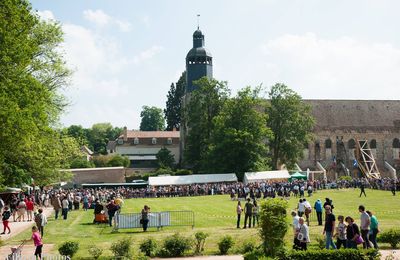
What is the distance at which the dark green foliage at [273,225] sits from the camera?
48.1ft

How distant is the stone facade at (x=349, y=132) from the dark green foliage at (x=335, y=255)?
61.2 m

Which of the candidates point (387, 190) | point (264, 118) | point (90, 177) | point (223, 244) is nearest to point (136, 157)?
point (90, 177)

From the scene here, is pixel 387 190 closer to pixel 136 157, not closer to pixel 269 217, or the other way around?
pixel 269 217

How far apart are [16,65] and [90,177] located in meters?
43.8

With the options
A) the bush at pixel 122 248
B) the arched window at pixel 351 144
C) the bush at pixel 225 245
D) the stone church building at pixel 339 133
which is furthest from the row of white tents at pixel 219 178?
the bush at pixel 122 248

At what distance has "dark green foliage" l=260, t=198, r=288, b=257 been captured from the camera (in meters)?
14.6

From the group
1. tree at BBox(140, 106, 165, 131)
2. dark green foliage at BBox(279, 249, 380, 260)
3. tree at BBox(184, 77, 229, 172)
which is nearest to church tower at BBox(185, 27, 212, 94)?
tree at BBox(184, 77, 229, 172)

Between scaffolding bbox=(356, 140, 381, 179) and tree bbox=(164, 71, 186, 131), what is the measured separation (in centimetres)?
3474

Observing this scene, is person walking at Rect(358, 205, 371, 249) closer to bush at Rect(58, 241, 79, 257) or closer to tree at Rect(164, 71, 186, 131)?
bush at Rect(58, 241, 79, 257)

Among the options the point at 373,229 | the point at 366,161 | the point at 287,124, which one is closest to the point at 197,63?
the point at 287,124

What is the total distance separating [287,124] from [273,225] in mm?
52573

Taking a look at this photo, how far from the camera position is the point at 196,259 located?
666 inches

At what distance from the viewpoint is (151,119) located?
5084 inches

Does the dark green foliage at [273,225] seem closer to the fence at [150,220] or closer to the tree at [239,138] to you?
the fence at [150,220]
